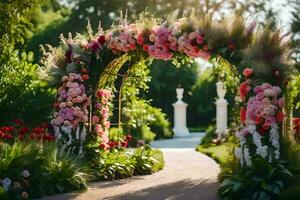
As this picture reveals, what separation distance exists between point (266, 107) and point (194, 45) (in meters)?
1.96

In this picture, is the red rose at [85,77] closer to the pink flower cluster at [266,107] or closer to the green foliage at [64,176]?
the green foliage at [64,176]

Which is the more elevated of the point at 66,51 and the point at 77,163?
the point at 66,51

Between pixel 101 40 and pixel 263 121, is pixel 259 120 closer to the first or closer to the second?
pixel 263 121

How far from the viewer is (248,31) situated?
9.83 metres

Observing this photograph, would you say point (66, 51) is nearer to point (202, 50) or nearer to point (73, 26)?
point (202, 50)

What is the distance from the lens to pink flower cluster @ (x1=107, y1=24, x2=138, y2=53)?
37.5ft

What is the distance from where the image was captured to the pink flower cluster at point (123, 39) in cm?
1142

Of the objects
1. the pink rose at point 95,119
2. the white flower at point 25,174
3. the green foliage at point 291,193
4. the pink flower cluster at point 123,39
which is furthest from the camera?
the pink rose at point 95,119

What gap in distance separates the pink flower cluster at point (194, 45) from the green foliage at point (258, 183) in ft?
8.25

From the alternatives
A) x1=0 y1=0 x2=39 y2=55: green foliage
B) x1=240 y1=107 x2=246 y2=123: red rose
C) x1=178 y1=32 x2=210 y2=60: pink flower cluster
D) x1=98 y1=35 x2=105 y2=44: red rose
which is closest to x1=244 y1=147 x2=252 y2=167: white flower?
x1=240 y1=107 x2=246 y2=123: red rose

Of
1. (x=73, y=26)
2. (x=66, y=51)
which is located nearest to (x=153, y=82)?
(x=73, y=26)

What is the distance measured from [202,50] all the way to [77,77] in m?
2.82

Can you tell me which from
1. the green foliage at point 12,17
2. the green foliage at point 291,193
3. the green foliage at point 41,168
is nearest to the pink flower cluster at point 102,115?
the green foliage at point 41,168

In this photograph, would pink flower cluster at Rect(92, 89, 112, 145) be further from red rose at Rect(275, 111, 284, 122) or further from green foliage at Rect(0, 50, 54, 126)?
red rose at Rect(275, 111, 284, 122)
